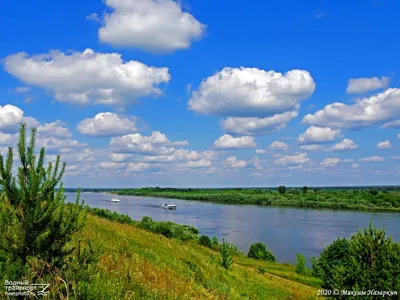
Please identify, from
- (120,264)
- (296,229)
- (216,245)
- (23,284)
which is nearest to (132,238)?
(120,264)

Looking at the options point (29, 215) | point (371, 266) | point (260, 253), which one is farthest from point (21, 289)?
point (260, 253)

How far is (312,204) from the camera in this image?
11731cm

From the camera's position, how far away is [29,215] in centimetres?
457

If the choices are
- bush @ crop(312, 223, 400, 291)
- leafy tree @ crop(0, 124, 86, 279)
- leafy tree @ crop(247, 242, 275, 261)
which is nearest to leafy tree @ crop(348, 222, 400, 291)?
bush @ crop(312, 223, 400, 291)

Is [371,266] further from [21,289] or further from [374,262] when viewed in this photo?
[21,289]

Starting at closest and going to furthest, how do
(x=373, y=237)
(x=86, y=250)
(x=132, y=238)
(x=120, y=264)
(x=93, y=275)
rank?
(x=93, y=275) < (x=86, y=250) < (x=120, y=264) < (x=373, y=237) < (x=132, y=238)

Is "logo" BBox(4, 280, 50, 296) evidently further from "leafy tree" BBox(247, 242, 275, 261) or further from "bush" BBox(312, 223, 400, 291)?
"leafy tree" BBox(247, 242, 275, 261)

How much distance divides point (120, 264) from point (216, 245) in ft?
132

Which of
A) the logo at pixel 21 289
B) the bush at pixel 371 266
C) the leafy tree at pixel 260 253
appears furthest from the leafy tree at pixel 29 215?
the leafy tree at pixel 260 253

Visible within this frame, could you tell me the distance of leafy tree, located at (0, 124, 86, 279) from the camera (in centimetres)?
458

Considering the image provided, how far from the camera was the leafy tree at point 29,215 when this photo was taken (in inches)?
180

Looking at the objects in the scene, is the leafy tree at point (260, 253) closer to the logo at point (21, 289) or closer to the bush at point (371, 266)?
the bush at point (371, 266)

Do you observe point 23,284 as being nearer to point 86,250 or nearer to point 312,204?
point 86,250

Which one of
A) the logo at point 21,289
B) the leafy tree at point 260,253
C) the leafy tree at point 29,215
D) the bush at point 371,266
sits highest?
the leafy tree at point 29,215
